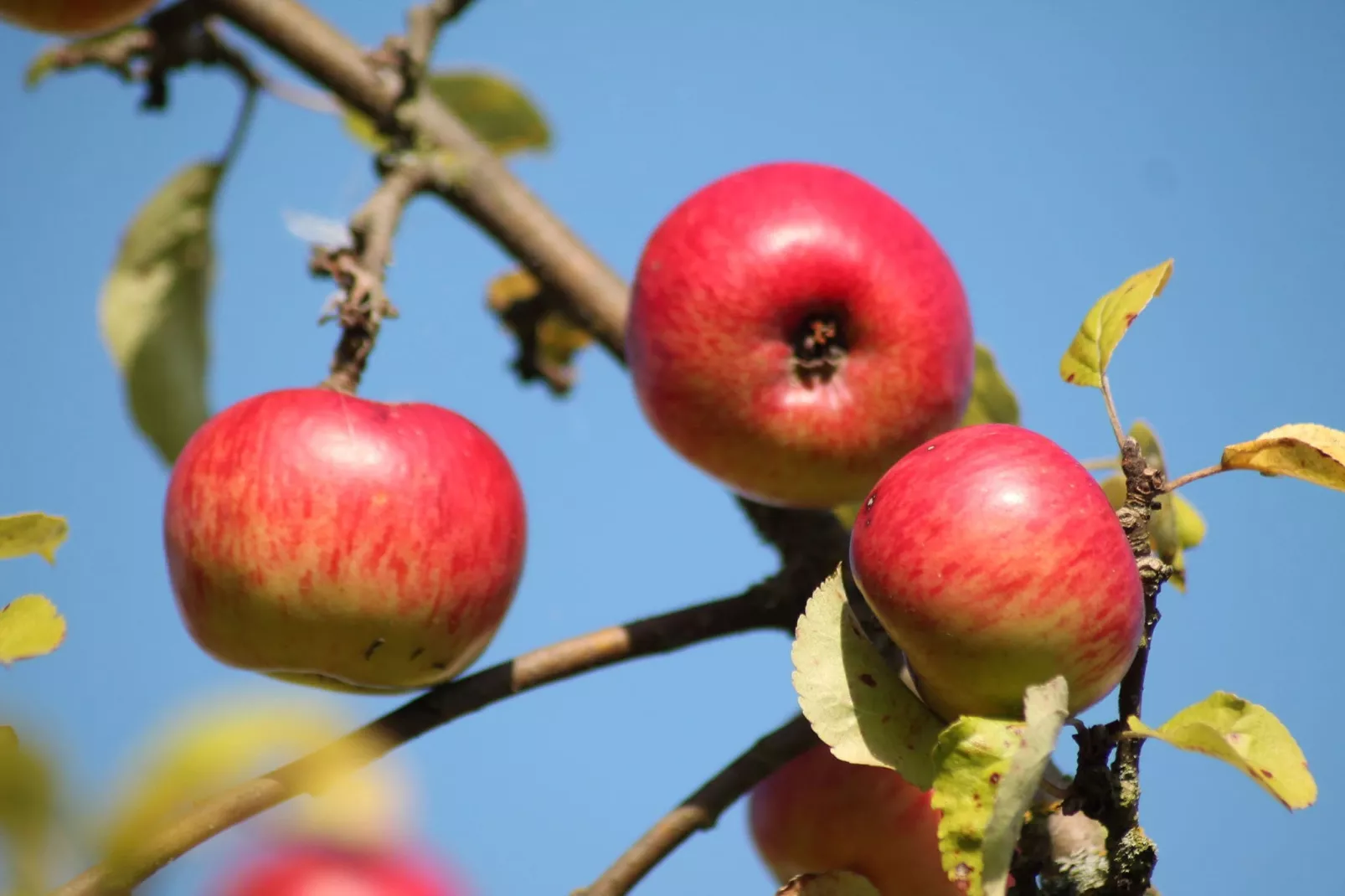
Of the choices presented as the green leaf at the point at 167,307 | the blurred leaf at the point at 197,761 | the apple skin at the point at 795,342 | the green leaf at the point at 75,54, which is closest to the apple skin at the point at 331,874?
the blurred leaf at the point at 197,761

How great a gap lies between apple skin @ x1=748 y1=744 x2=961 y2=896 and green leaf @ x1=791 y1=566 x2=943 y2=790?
0.79 feet

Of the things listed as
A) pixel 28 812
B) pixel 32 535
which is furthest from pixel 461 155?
pixel 28 812

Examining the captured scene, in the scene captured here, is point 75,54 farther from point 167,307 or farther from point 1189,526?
point 1189,526

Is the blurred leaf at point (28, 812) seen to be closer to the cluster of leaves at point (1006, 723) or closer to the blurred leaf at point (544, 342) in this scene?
the cluster of leaves at point (1006, 723)

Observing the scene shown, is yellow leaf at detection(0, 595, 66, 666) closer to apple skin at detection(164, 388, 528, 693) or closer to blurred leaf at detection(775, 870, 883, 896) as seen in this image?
apple skin at detection(164, 388, 528, 693)

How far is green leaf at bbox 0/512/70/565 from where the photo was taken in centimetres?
76

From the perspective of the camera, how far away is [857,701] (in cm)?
79

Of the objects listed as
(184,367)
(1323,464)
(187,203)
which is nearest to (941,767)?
(1323,464)

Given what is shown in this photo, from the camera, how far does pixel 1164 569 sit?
77 centimetres

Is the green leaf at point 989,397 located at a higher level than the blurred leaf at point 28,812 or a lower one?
higher

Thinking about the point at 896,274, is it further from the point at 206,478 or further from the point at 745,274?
the point at 206,478

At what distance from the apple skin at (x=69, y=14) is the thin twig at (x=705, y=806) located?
2.68 ft

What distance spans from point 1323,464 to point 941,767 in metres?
0.29

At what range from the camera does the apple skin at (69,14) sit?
1087 mm
